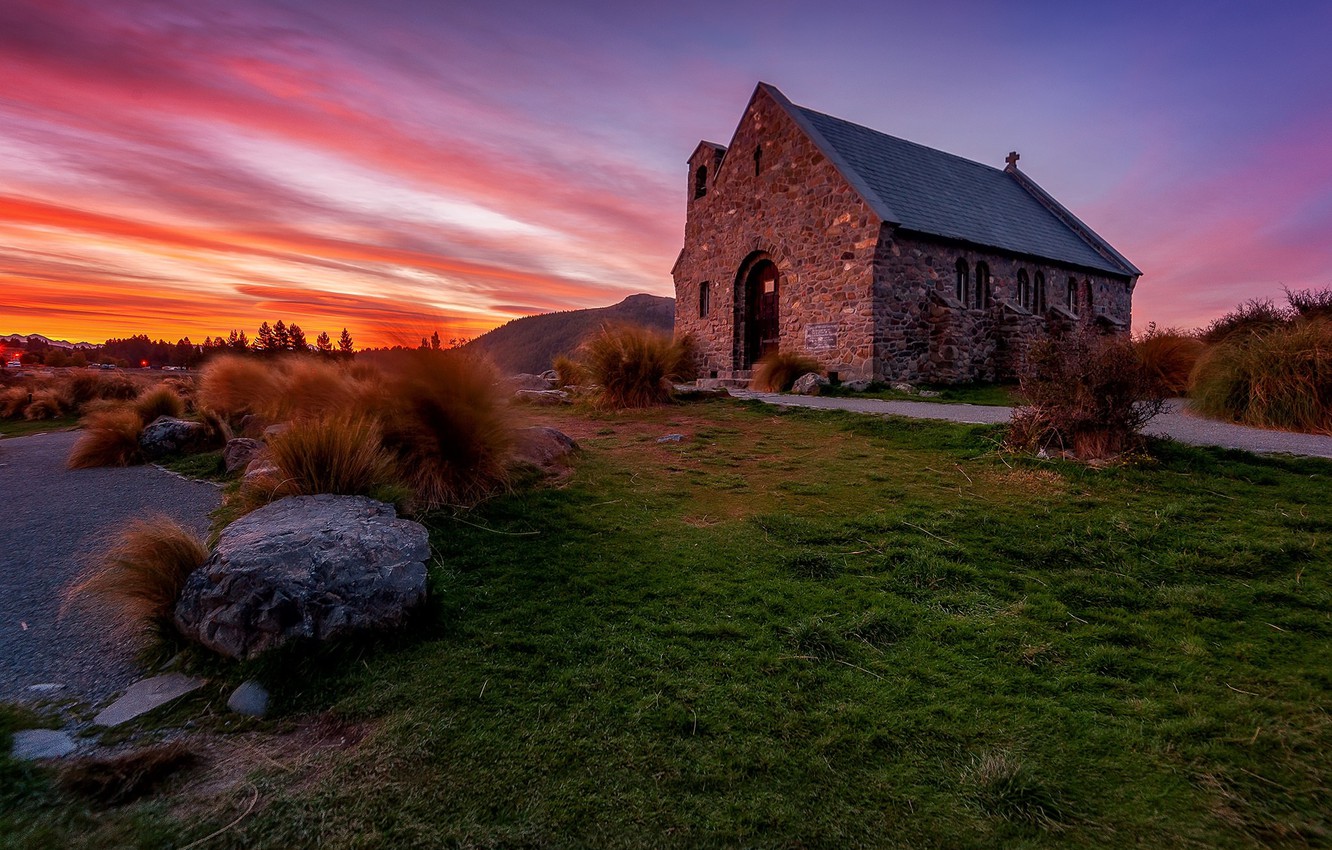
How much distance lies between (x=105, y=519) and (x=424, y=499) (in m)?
2.59

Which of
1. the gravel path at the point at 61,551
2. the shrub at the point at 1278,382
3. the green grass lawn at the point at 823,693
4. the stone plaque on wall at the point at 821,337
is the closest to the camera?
the green grass lawn at the point at 823,693

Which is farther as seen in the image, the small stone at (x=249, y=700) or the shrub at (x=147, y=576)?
the shrub at (x=147, y=576)

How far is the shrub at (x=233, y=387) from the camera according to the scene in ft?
27.3

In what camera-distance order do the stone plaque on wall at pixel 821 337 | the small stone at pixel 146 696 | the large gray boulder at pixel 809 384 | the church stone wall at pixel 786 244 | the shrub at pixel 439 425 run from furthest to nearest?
1. the stone plaque on wall at pixel 821 337
2. the church stone wall at pixel 786 244
3. the large gray boulder at pixel 809 384
4. the shrub at pixel 439 425
5. the small stone at pixel 146 696

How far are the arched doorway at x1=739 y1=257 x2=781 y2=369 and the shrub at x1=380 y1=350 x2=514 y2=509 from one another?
41.4 feet

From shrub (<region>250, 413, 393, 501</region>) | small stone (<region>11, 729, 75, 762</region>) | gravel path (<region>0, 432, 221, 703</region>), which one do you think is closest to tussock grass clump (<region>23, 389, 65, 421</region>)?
gravel path (<region>0, 432, 221, 703</region>)

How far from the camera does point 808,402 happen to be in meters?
10.2

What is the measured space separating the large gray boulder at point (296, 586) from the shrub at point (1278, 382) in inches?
357

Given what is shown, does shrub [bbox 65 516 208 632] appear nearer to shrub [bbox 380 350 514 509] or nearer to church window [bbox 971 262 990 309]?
shrub [bbox 380 350 514 509]

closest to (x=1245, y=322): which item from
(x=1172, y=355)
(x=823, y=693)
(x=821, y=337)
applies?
(x=1172, y=355)

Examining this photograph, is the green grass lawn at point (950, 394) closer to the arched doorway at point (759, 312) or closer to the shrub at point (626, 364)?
the arched doorway at point (759, 312)

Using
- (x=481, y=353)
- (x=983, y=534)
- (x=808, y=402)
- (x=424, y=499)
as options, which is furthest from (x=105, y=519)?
(x=808, y=402)

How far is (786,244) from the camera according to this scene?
50.0 ft

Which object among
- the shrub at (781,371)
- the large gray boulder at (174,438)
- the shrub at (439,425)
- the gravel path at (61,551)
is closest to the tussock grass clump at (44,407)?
the gravel path at (61,551)
